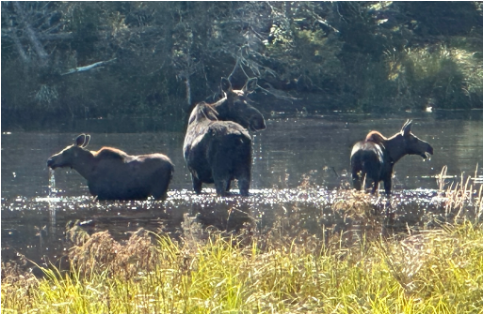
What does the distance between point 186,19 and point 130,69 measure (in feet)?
10.7

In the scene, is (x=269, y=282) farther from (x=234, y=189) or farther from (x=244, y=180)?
(x=234, y=189)

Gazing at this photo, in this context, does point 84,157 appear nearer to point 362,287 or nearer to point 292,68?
point 362,287

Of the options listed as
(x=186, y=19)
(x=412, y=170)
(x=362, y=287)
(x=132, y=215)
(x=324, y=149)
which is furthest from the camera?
(x=186, y=19)

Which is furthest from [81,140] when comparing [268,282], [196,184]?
[268,282]

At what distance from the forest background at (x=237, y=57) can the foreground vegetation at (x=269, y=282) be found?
12.9 meters

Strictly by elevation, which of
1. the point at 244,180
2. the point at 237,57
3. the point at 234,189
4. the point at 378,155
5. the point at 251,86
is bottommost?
the point at 234,189

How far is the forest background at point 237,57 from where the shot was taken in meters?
21.5

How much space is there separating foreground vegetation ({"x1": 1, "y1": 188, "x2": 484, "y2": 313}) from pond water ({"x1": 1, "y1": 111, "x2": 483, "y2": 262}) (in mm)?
1020

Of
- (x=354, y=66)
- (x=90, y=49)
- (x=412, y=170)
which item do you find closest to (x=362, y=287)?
(x=412, y=170)

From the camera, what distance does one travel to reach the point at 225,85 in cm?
1438

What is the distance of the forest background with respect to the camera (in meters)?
21.5

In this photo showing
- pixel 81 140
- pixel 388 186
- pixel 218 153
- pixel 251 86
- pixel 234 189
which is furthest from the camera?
pixel 251 86

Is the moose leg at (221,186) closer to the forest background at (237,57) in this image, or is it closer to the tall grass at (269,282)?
the tall grass at (269,282)

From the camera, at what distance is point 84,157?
13133 millimetres
